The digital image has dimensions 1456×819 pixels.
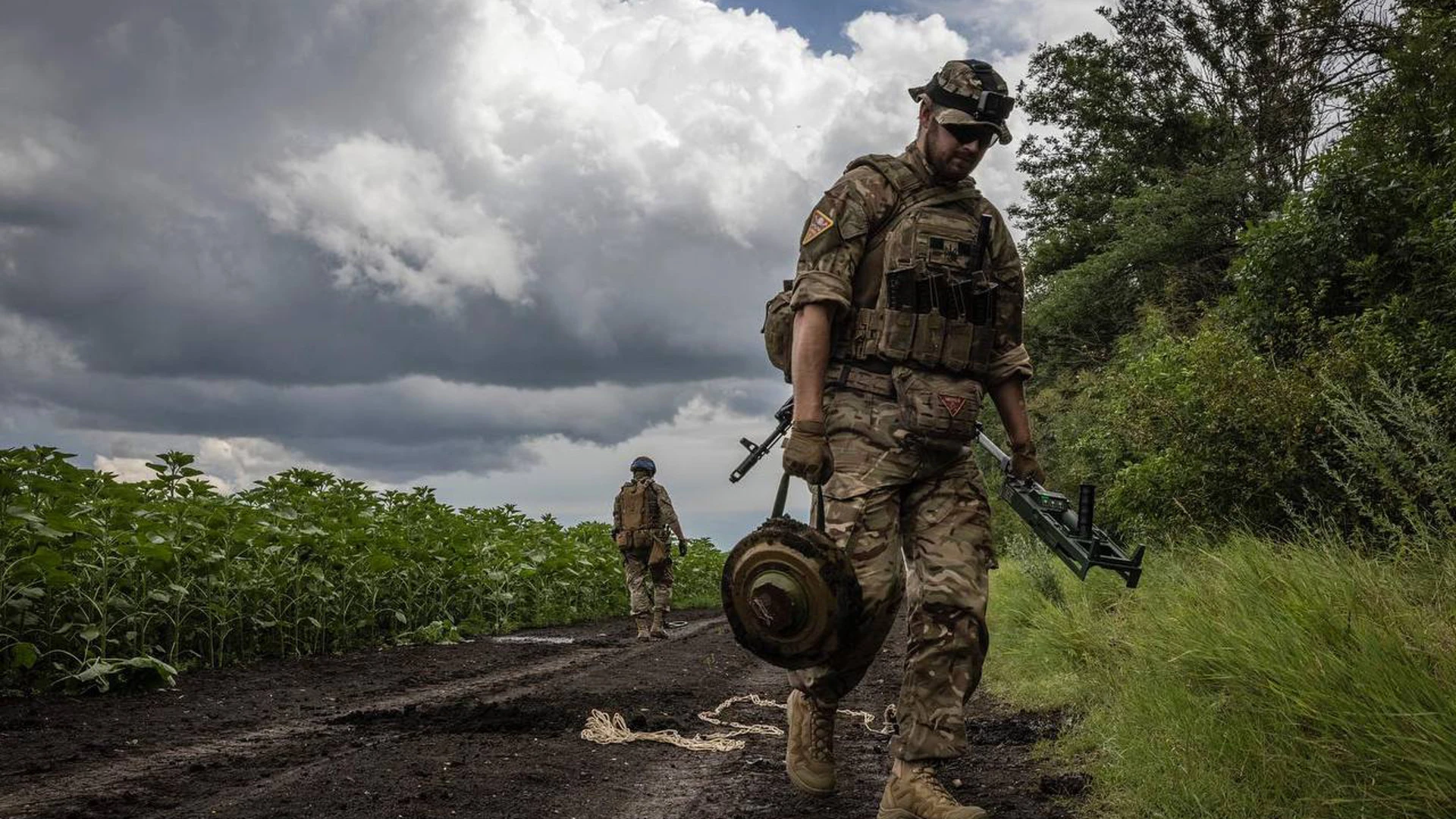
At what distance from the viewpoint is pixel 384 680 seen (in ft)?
28.9

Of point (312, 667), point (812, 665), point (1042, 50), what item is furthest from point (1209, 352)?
point (1042, 50)

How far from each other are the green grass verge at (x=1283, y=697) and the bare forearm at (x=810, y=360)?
5.70 feet

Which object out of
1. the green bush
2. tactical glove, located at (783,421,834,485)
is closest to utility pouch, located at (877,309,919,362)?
tactical glove, located at (783,421,834,485)

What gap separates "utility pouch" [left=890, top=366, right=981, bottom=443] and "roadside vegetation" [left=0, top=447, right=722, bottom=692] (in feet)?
20.0

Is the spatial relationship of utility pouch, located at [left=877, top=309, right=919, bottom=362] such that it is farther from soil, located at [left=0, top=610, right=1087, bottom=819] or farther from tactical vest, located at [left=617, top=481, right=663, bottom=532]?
tactical vest, located at [left=617, top=481, right=663, bottom=532]

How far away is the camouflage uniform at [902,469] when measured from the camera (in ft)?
12.5

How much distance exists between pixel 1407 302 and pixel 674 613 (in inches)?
579

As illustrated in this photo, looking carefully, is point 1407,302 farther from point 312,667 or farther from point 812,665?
point 312,667

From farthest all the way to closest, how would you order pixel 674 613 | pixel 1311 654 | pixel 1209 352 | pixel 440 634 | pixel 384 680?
pixel 674 613 → pixel 440 634 → pixel 1209 352 → pixel 384 680 → pixel 1311 654

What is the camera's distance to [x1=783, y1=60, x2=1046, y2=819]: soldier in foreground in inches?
150

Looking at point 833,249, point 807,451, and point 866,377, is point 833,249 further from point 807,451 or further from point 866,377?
point 807,451

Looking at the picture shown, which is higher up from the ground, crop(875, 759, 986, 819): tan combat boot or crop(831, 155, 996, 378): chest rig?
crop(831, 155, 996, 378): chest rig

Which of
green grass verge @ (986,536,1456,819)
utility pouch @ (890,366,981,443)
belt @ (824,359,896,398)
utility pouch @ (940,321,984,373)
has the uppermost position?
utility pouch @ (940,321,984,373)

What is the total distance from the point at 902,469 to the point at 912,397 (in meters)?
0.26
